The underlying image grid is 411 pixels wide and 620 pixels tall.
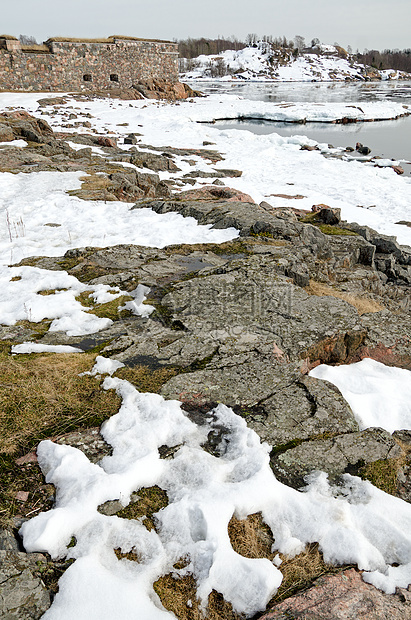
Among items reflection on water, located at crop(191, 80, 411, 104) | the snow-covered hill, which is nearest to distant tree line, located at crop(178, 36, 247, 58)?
the snow-covered hill

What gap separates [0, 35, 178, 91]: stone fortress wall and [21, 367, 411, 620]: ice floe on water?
47.0 meters

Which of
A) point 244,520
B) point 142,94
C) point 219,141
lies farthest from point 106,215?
point 142,94

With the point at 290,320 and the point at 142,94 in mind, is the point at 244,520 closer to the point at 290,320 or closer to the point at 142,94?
the point at 290,320

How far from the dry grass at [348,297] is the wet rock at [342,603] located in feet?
15.5

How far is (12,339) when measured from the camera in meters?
5.12

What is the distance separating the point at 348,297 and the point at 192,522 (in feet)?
17.4

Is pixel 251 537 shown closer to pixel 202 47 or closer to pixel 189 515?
pixel 189 515

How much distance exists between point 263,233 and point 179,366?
5.30 metres

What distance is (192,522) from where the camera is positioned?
281 cm

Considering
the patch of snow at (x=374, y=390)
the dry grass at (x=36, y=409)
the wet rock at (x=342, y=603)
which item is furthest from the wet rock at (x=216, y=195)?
the wet rock at (x=342, y=603)

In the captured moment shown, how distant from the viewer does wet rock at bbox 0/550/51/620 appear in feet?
7.26

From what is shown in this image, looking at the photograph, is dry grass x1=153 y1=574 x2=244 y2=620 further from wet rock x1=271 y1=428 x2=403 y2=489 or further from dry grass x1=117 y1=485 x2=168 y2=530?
wet rock x1=271 y1=428 x2=403 y2=489

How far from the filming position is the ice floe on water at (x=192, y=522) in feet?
7.90

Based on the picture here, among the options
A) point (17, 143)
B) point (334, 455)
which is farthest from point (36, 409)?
point (17, 143)
